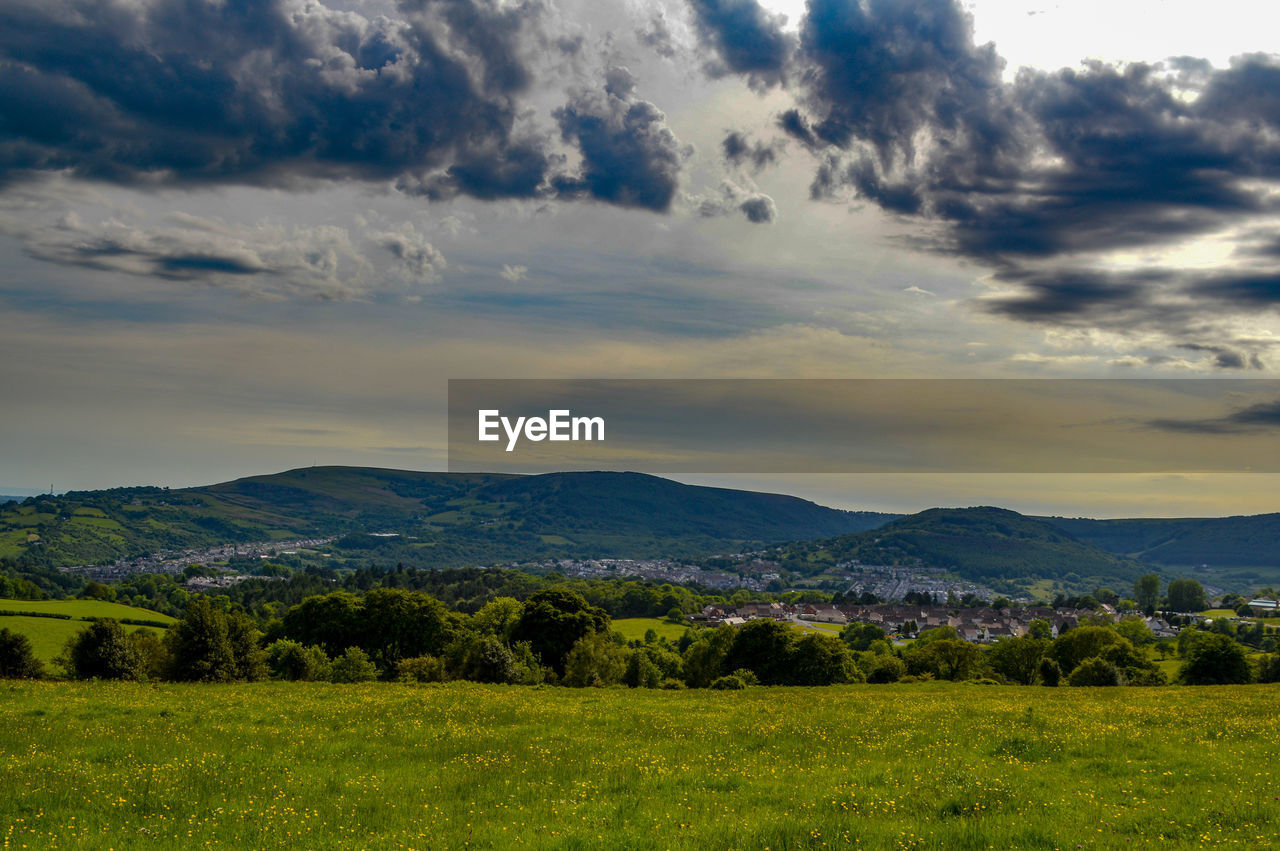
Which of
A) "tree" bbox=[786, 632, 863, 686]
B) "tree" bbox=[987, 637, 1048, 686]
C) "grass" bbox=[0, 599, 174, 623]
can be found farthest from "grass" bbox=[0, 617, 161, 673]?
"tree" bbox=[987, 637, 1048, 686]

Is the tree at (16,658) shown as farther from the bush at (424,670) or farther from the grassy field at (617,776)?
the grassy field at (617,776)

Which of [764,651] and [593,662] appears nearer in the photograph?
[593,662]

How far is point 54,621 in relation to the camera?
4948 inches

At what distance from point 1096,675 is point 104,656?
75.0m

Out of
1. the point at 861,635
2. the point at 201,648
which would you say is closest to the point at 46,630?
the point at 201,648

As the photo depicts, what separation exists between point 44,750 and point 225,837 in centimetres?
1062

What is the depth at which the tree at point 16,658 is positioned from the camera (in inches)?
1844

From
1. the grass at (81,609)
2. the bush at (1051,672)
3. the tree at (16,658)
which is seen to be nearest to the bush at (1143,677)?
the bush at (1051,672)

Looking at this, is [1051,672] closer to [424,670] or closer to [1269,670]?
[1269,670]

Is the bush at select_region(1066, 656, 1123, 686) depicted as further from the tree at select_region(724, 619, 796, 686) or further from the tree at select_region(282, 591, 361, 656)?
the tree at select_region(282, 591, 361, 656)

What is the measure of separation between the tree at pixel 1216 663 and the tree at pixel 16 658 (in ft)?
311

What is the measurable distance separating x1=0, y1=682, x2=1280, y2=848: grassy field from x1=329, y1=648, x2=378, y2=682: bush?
25725mm

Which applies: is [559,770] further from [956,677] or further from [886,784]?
[956,677]

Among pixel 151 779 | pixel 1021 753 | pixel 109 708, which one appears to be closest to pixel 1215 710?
pixel 1021 753
